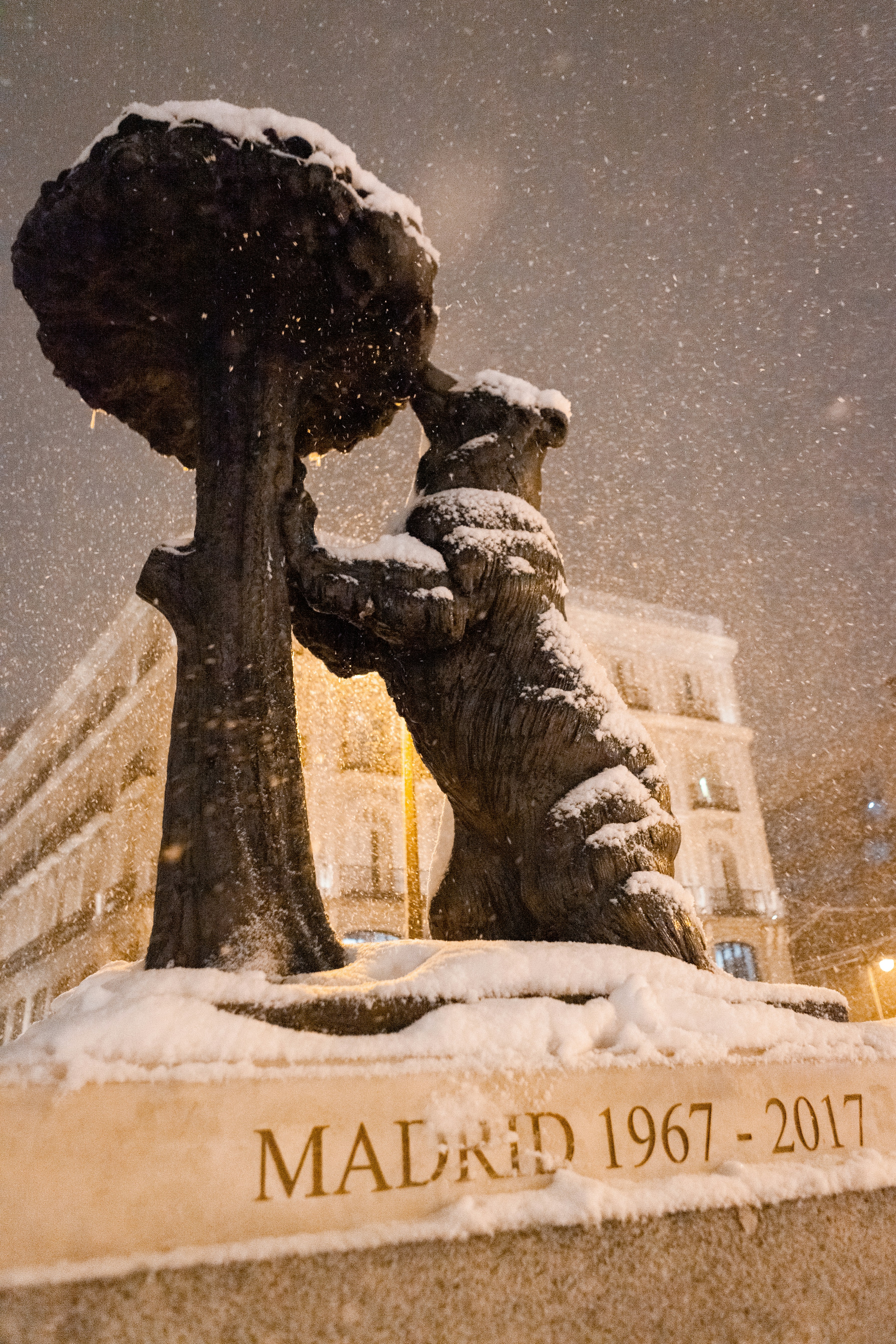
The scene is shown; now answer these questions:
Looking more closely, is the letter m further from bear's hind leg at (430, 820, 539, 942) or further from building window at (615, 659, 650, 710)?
building window at (615, 659, 650, 710)

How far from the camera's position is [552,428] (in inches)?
149

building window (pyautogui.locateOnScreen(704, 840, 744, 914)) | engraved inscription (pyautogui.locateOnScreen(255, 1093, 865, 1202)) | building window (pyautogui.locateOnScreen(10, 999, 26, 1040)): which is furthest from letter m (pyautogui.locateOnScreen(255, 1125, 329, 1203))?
building window (pyautogui.locateOnScreen(10, 999, 26, 1040))

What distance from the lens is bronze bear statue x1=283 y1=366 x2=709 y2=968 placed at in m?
2.91

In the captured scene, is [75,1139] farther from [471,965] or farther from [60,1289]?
[471,965]

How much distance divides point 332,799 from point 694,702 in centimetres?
1113

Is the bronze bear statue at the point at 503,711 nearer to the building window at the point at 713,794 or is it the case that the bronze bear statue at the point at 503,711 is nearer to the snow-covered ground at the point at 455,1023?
the snow-covered ground at the point at 455,1023

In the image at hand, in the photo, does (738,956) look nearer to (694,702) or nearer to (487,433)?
(694,702)

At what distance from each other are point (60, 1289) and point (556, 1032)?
3.76 feet

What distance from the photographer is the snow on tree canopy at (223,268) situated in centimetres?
289

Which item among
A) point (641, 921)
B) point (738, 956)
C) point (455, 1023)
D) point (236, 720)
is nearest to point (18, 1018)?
point (738, 956)

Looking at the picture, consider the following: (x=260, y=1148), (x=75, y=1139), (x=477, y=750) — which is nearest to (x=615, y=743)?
(x=477, y=750)

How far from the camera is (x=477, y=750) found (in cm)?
314

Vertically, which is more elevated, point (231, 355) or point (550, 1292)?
point (231, 355)

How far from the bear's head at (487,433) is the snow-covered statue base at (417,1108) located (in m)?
1.78
